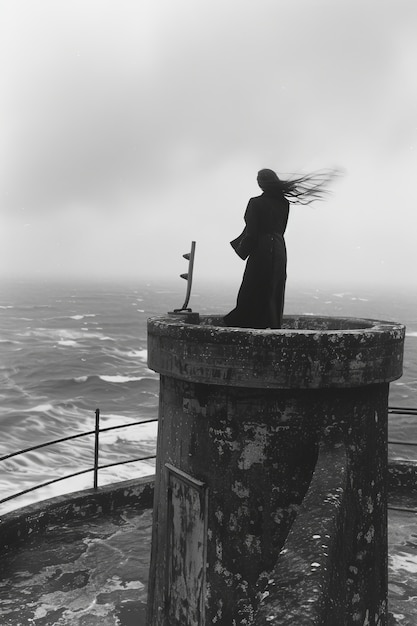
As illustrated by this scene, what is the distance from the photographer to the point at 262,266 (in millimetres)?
3734

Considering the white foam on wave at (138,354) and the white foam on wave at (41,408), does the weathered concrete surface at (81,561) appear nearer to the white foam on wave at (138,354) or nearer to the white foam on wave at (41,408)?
the white foam on wave at (41,408)

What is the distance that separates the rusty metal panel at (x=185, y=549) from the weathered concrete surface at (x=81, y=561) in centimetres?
136

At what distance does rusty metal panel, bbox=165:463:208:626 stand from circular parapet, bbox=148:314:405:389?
2.23 feet

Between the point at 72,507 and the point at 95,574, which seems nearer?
the point at 95,574

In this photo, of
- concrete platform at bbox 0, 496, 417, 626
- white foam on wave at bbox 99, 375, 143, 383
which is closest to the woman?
concrete platform at bbox 0, 496, 417, 626

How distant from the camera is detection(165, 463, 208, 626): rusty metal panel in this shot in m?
3.28

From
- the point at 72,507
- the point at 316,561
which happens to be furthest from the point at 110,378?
the point at 316,561

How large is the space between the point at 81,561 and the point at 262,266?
3629mm

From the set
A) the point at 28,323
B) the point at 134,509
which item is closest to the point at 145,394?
the point at 134,509

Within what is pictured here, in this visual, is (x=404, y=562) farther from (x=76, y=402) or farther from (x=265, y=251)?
(x=76, y=402)

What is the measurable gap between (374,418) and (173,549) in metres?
1.43

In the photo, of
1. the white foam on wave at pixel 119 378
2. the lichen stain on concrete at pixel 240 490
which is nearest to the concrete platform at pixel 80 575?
the lichen stain on concrete at pixel 240 490

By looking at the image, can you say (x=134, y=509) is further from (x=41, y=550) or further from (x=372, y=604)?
(x=372, y=604)

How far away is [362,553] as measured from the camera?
3.21 m
